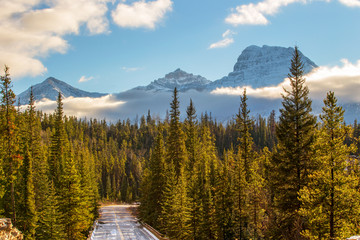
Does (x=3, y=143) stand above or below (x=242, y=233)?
above

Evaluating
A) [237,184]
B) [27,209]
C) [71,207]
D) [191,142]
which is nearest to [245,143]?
[237,184]

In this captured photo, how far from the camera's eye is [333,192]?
1738cm

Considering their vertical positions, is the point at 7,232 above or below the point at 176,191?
below

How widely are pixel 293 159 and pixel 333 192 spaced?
612 cm

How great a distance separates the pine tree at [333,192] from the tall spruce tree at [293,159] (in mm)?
4210

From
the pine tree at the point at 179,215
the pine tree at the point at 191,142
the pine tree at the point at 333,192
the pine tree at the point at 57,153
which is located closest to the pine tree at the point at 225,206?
the pine tree at the point at 179,215

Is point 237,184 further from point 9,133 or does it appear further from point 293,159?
point 9,133

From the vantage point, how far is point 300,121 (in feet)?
79.8

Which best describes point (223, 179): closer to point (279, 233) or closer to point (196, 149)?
point (279, 233)

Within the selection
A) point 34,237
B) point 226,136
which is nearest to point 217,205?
point 34,237

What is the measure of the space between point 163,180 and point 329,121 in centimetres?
2839

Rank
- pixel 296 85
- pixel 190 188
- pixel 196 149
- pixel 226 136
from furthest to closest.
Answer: pixel 226 136 < pixel 196 149 < pixel 190 188 < pixel 296 85

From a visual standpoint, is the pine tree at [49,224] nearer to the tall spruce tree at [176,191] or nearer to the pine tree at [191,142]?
the tall spruce tree at [176,191]

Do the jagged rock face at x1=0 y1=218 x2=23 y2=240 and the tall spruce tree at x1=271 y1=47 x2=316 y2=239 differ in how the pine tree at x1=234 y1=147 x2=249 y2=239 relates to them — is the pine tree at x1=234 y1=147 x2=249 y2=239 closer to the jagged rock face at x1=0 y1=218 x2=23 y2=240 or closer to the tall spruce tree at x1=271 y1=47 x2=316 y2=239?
the tall spruce tree at x1=271 y1=47 x2=316 y2=239
